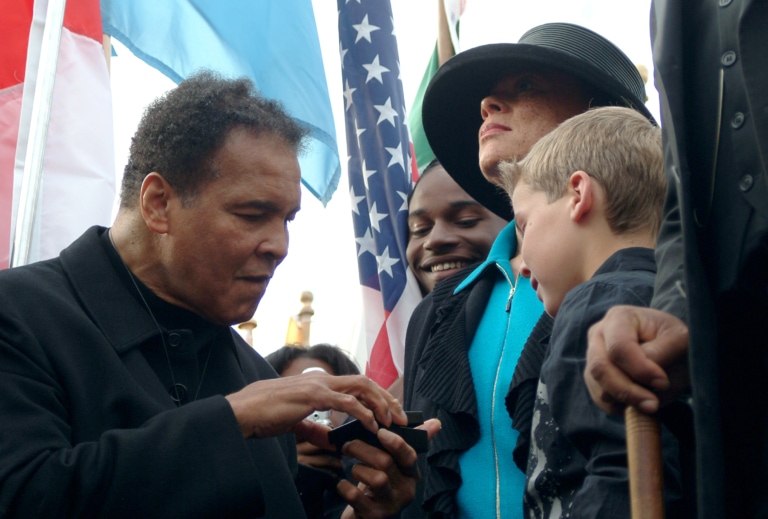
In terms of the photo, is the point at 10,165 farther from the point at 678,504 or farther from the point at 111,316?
the point at 678,504

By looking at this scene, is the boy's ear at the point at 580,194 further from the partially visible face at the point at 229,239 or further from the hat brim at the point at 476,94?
the hat brim at the point at 476,94

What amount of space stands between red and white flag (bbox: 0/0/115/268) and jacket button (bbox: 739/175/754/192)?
3565 mm

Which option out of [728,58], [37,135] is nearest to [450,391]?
[728,58]

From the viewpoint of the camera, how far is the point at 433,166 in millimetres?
5281

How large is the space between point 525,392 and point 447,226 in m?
2.28

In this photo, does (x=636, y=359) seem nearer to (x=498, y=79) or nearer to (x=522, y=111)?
(x=522, y=111)

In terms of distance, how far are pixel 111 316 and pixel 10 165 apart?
2572 millimetres

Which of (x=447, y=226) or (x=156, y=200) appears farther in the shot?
(x=447, y=226)

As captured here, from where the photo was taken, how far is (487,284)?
134 inches

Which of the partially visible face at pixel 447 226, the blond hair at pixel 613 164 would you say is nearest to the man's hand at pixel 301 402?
the blond hair at pixel 613 164

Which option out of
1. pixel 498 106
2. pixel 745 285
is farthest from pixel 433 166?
Result: pixel 745 285

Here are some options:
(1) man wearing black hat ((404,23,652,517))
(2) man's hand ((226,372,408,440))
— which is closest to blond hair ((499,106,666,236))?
(1) man wearing black hat ((404,23,652,517))

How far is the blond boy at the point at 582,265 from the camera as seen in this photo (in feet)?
6.75

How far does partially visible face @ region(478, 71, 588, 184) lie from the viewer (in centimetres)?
350
